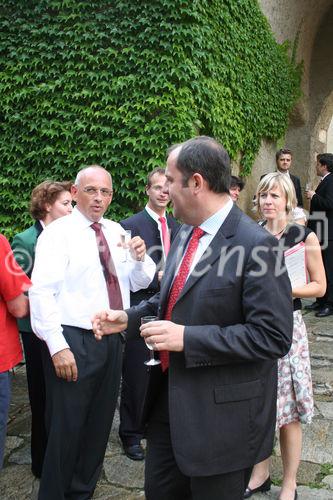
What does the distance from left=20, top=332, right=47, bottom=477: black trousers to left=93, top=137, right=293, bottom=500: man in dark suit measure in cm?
175

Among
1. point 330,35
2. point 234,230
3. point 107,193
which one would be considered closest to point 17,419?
point 107,193

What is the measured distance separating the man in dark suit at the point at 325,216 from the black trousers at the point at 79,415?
18.7ft

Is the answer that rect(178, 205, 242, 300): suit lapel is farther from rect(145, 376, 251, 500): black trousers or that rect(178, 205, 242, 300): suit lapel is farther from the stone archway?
the stone archway

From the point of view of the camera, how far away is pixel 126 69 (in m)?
6.88

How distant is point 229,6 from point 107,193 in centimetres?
606

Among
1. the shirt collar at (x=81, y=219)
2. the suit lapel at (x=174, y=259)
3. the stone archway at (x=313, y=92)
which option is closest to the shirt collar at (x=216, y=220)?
the suit lapel at (x=174, y=259)

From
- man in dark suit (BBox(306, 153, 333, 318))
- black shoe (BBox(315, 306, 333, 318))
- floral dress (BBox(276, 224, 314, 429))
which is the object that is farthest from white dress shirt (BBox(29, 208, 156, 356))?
man in dark suit (BBox(306, 153, 333, 318))

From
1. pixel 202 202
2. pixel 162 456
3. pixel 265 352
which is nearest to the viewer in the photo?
pixel 265 352

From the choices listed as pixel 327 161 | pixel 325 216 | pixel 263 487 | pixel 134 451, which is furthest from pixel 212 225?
pixel 325 216

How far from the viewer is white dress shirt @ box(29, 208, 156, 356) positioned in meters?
2.90

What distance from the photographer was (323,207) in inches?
337

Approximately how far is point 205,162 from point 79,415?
174cm

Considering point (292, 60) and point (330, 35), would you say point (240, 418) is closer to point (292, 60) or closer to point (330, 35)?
point (292, 60)

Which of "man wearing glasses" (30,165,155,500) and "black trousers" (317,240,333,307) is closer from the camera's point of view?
"man wearing glasses" (30,165,155,500)
